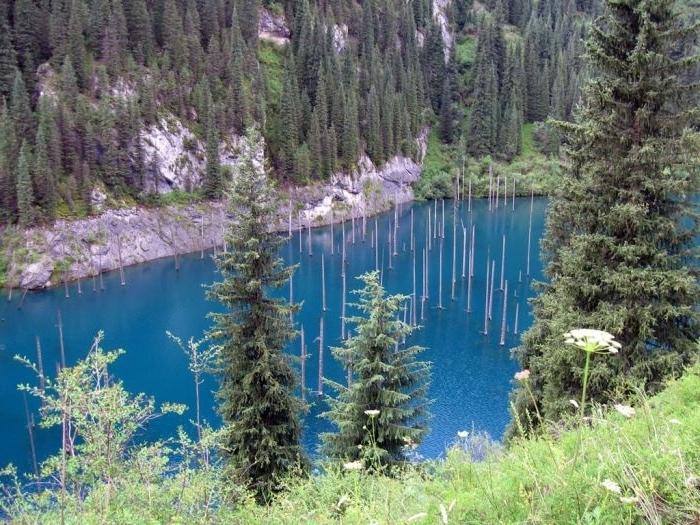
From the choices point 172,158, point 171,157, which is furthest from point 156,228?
point 171,157

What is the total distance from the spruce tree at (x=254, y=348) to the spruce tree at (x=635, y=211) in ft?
32.5

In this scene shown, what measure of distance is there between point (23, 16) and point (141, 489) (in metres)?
87.9

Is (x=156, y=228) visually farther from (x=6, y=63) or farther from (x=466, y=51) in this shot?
A: (x=466, y=51)

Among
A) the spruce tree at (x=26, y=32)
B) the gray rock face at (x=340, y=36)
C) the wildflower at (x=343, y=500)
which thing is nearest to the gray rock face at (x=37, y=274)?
the spruce tree at (x=26, y=32)

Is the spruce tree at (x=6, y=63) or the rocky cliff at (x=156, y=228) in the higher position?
the spruce tree at (x=6, y=63)

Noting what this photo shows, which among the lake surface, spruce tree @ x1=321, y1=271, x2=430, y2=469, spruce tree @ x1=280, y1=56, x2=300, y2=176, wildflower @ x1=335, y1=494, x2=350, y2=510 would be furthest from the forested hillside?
wildflower @ x1=335, y1=494, x2=350, y2=510

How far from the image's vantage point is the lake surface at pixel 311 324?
36.0 m

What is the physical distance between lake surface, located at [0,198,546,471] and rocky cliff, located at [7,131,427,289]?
2561 millimetres

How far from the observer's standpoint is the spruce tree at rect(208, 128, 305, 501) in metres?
19.8

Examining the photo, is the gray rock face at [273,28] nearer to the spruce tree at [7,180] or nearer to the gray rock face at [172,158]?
the gray rock face at [172,158]

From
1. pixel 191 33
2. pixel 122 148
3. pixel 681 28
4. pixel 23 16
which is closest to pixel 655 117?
pixel 681 28

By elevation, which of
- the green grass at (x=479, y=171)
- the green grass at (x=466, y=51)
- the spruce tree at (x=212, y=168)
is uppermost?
the green grass at (x=466, y=51)

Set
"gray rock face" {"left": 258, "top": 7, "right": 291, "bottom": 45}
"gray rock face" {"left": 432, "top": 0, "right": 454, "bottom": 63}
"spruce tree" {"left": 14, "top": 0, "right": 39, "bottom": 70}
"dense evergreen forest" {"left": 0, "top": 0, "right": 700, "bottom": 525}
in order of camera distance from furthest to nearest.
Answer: "gray rock face" {"left": 432, "top": 0, "right": 454, "bottom": 63} < "gray rock face" {"left": 258, "top": 7, "right": 291, "bottom": 45} < "spruce tree" {"left": 14, "top": 0, "right": 39, "bottom": 70} < "dense evergreen forest" {"left": 0, "top": 0, "right": 700, "bottom": 525}

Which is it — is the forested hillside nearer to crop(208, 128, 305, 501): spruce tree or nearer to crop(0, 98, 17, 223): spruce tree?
crop(0, 98, 17, 223): spruce tree
